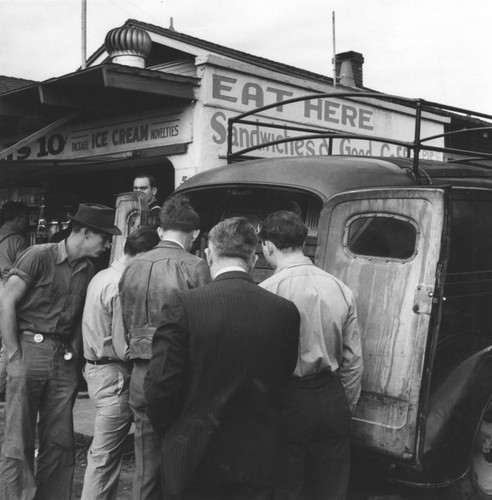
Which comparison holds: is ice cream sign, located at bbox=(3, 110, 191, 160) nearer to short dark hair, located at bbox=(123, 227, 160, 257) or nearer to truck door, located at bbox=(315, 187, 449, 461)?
short dark hair, located at bbox=(123, 227, 160, 257)

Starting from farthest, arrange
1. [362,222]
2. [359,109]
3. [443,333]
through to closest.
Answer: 1. [359,109]
2. [443,333]
3. [362,222]

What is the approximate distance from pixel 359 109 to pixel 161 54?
14.6 ft

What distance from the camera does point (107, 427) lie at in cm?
399

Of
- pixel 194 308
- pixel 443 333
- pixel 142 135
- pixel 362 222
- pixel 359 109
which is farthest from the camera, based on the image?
pixel 359 109

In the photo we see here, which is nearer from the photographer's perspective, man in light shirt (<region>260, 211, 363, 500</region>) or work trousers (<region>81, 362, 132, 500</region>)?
man in light shirt (<region>260, 211, 363, 500</region>)

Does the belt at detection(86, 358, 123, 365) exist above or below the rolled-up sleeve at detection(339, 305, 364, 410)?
below

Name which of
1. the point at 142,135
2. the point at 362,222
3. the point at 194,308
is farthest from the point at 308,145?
the point at 194,308

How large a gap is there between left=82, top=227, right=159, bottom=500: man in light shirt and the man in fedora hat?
6.0 inches

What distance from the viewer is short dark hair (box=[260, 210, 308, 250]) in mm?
3447

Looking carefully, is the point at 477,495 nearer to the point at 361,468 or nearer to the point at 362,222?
the point at 361,468

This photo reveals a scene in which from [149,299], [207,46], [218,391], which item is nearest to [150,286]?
[149,299]

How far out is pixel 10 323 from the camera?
3.95 meters

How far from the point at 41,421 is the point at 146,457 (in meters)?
0.96

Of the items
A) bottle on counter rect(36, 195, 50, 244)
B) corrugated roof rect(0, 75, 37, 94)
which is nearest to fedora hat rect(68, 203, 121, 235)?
bottle on counter rect(36, 195, 50, 244)
